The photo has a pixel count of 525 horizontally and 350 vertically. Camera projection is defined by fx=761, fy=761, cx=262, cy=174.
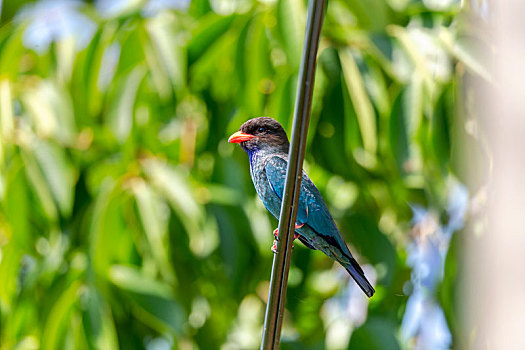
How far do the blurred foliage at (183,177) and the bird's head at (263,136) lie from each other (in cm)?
98

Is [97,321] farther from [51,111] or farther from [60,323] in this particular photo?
[51,111]

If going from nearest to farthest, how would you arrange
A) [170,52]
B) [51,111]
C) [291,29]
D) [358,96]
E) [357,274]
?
[357,274]
[358,96]
[291,29]
[170,52]
[51,111]

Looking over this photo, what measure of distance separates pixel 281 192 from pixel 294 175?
230 millimetres

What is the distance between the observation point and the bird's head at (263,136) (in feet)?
2.93

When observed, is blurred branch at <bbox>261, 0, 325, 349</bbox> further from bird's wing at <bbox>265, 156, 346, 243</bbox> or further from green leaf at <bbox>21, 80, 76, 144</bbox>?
green leaf at <bbox>21, 80, 76, 144</bbox>

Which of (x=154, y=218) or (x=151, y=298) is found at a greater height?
(x=154, y=218)

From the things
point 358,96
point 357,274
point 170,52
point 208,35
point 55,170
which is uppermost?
point 357,274

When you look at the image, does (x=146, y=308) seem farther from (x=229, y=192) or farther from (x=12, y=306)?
(x=12, y=306)

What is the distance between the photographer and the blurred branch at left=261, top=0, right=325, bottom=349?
0.62 m

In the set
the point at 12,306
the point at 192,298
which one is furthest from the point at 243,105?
the point at 12,306

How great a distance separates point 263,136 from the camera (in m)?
0.94

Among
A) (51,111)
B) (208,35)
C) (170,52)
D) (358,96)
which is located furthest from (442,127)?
(51,111)

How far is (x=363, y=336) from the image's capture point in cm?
276

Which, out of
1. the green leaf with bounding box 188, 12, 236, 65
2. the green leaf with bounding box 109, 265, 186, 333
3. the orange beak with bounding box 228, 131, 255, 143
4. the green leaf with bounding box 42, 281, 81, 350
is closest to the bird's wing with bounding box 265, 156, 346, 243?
the orange beak with bounding box 228, 131, 255, 143
